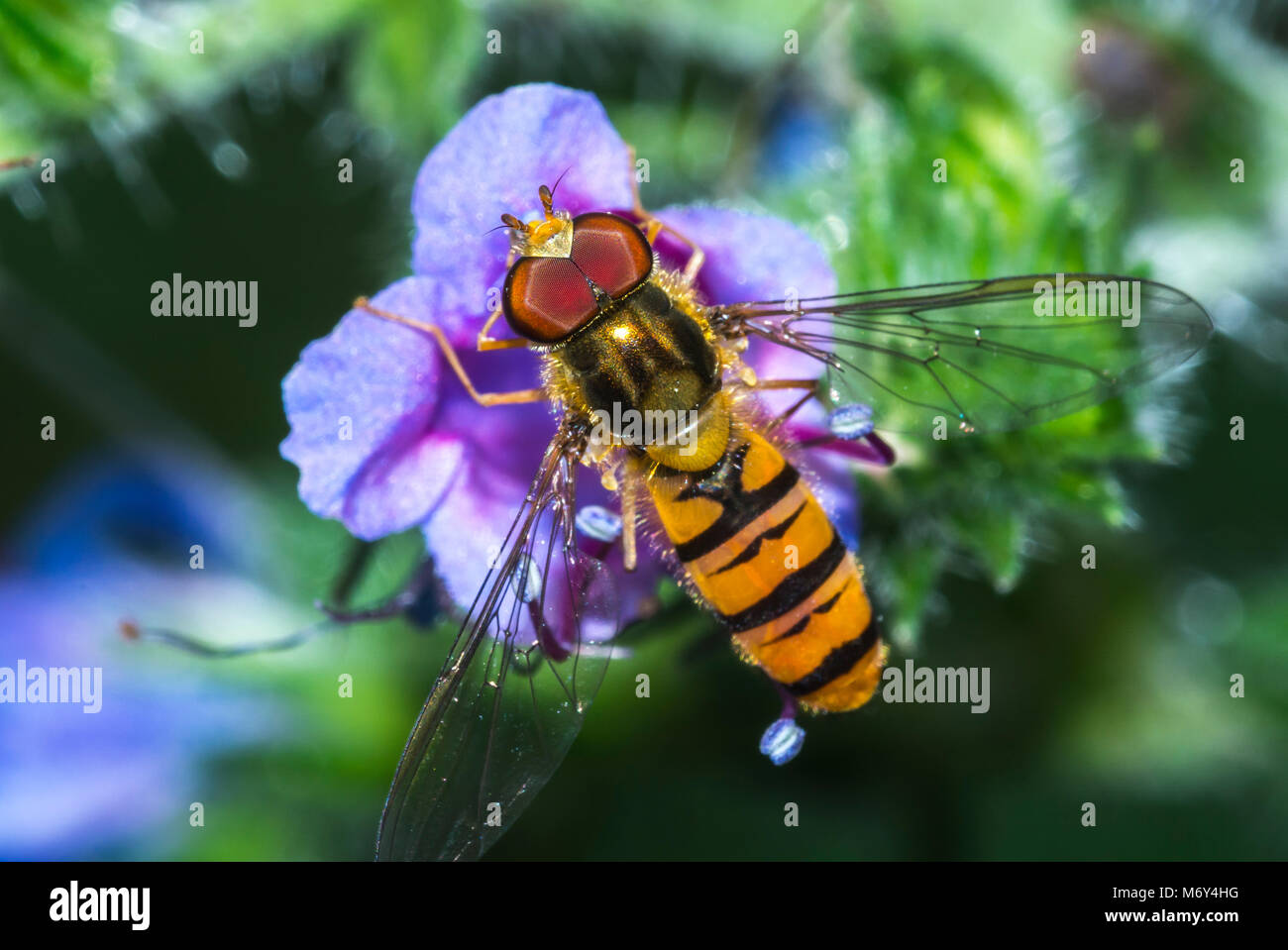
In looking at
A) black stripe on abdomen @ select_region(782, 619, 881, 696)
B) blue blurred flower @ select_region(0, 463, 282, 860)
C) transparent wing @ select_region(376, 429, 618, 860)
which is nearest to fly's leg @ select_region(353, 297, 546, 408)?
transparent wing @ select_region(376, 429, 618, 860)

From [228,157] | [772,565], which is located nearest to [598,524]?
[772,565]

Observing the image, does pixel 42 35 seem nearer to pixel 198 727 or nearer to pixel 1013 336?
pixel 198 727

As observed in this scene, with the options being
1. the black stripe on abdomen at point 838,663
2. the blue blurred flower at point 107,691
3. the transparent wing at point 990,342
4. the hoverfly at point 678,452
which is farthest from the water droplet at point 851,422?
the blue blurred flower at point 107,691

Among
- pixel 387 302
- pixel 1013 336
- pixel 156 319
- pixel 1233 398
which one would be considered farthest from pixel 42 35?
pixel 1233 398

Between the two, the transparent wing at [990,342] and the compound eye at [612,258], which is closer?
the compound eye at [612,258]

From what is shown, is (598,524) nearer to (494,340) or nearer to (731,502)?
(731,502)

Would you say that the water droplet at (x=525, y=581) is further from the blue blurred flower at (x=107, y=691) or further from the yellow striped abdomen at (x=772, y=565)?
the blue blurred flower at (x=107, y=691)

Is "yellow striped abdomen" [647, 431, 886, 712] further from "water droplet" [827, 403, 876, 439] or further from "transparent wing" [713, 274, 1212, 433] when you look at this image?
"transparent wing" [713, 274, 1212, 433]
